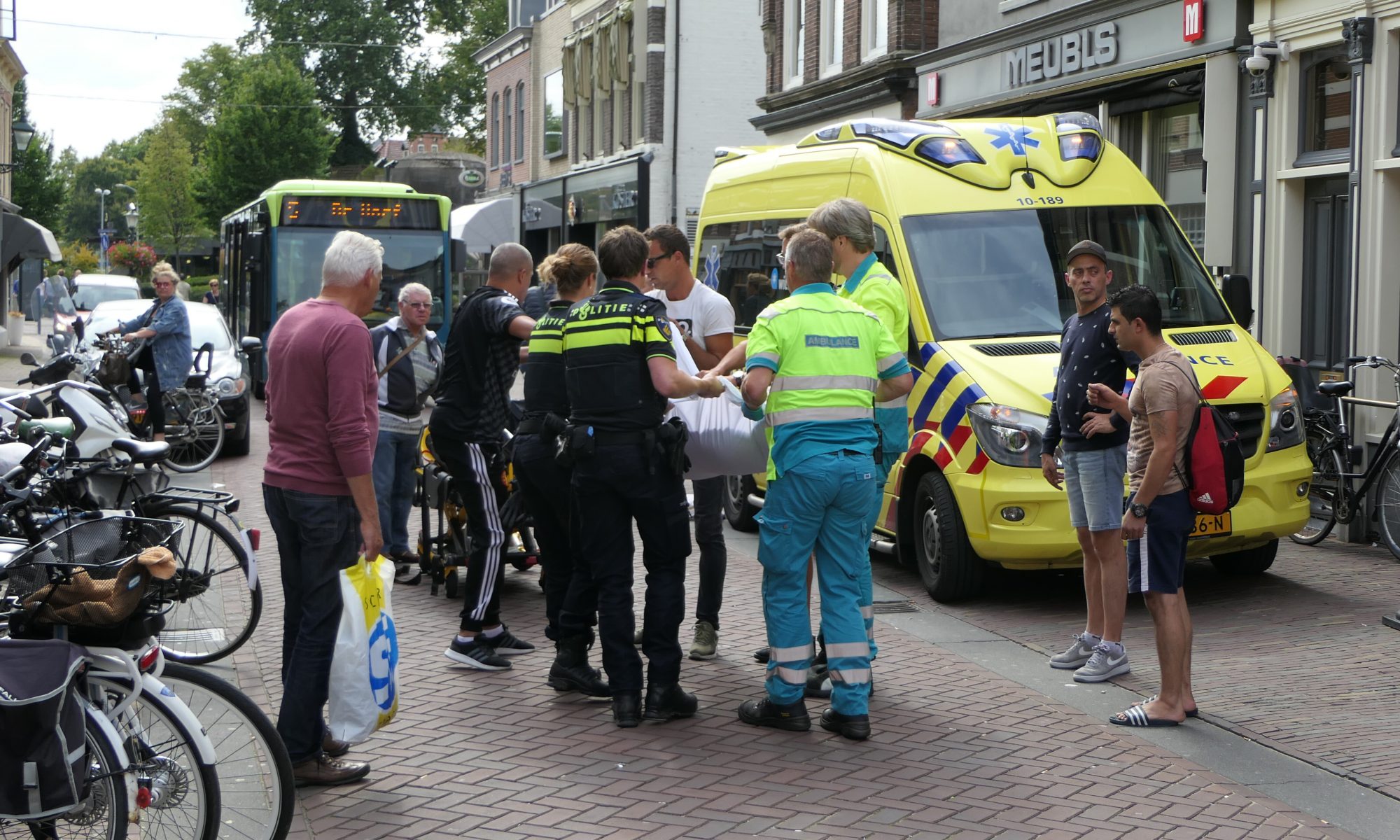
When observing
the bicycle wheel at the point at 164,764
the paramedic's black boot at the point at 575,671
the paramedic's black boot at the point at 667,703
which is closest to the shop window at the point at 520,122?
the paramedic's black boot at the point at 575,671

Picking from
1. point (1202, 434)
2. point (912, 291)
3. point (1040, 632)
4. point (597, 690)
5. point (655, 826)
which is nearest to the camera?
point (655, 826)

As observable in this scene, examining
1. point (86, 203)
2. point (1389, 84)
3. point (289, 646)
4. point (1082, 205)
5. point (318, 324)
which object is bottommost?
point (289, 646)

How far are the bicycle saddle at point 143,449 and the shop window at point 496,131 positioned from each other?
41020 mm

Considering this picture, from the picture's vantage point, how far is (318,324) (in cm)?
513

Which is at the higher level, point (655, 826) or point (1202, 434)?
point (1202, 434)

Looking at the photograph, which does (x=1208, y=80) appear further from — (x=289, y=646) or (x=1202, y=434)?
(x=289, y=646)

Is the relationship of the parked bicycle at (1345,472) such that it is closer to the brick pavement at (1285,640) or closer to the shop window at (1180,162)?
the brick pavement at (1285,640)

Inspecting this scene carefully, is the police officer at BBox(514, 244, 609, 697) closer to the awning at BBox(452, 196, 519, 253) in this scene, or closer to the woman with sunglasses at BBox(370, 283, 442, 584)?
the woman with sunglasses at BBox(370, 283, 442, 584)

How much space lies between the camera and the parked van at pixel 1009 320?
8266 millimetres

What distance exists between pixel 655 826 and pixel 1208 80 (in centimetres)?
1016

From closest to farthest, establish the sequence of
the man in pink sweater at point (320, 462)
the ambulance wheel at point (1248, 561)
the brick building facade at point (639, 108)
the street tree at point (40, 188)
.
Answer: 1. the man in pink sweater at point (320, 462)
2. the ambulance wheel at point (1248, 561)
3. the brick building facade at point (639, 108)
4. the street tree at point (40, 188)

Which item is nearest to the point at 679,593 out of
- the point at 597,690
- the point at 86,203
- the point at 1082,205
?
the point at 597,690

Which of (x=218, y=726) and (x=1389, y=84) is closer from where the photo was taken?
(x=218, y=726)

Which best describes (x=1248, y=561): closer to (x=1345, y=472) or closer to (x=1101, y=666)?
(x=1345, y=472)
